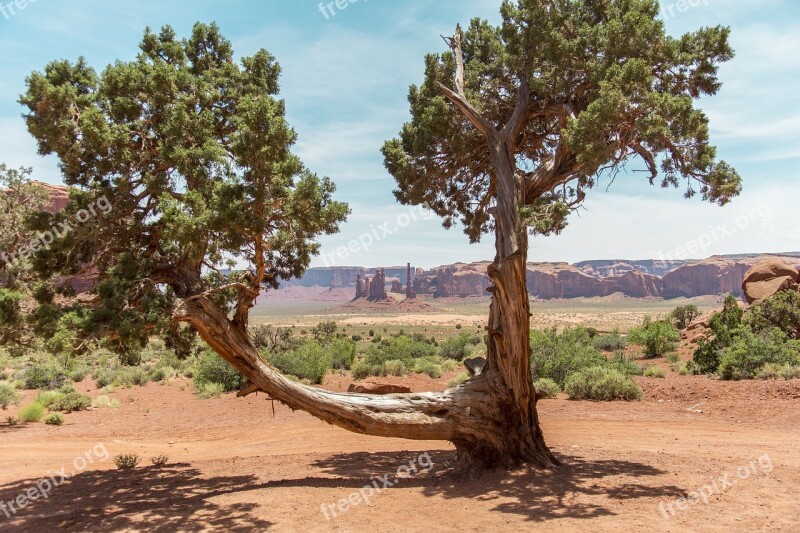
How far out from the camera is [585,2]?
913 cm

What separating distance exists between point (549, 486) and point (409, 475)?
93.0 inches

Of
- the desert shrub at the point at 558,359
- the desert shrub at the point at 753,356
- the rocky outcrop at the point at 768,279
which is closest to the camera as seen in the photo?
the desert shrub at the point at 753,356

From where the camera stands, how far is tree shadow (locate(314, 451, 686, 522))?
655 cm

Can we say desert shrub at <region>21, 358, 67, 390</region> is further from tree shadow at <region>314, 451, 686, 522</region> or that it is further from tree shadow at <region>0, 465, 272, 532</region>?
tree shadow at <region>314, 451, 686, 522</region>

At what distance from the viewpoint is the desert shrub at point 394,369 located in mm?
22375

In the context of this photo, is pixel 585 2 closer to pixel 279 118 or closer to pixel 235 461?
pixel 279 118

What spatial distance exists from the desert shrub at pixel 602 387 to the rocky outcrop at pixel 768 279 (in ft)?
60.4

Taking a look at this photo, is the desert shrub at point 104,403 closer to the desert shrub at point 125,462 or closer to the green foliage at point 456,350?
the desert shrub at point 125,462

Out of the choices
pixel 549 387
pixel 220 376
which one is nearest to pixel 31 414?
pixel 220 376

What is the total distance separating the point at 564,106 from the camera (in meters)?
8.95

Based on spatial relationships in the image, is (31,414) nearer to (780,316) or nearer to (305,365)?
(305,365)

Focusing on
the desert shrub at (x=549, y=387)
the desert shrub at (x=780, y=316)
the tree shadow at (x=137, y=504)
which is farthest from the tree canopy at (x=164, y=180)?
the desert shrub at (x=780, y=316)

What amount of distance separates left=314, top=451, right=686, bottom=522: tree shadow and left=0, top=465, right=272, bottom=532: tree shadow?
2156 mm

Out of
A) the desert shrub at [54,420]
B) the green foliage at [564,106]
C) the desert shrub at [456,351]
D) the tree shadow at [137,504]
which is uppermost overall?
the green foliage at [564,106]
